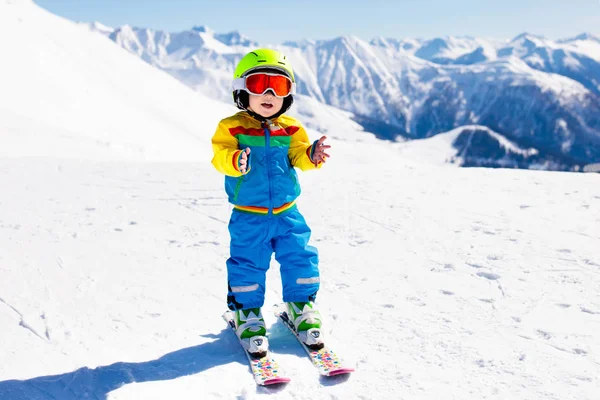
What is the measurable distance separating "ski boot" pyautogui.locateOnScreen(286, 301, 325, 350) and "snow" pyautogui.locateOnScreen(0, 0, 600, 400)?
0.18 meters

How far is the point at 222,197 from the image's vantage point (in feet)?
31.5

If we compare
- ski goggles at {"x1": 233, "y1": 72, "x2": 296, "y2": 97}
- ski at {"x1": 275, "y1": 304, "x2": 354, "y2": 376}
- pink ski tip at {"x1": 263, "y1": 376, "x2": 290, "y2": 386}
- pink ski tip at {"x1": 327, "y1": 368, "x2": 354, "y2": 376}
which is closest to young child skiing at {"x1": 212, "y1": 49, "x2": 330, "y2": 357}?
ski goggles at {"x1": 233, "y1": 72, "x2": 296, "y2": 97}

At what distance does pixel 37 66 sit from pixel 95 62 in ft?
48.1

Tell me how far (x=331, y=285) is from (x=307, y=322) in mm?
1330

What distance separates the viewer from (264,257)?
4.13m

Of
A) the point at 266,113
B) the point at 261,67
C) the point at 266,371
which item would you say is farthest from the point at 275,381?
the point at 261,67

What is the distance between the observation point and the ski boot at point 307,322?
3.89m

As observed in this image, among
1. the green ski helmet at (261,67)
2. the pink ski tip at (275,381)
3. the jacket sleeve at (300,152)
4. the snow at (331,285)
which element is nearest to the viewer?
the pink ski tip at (275,381)

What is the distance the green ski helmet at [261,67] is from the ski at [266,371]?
2085 mm

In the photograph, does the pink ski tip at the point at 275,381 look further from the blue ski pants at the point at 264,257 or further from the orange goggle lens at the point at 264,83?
the orange goggle lens at the point at 264,83

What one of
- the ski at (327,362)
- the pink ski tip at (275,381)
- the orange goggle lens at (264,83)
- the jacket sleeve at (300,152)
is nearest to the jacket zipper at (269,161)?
the jacket sleeve at (300,152)

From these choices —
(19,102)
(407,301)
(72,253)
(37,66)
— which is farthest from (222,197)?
(37,66)

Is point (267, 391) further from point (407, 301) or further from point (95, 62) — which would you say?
point (95, 62)

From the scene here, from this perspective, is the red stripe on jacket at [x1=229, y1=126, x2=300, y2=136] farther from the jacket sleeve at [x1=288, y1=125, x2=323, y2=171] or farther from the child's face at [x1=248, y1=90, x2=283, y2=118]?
the child's face at [x1=248, y1=90, x2=283, y2=118]
